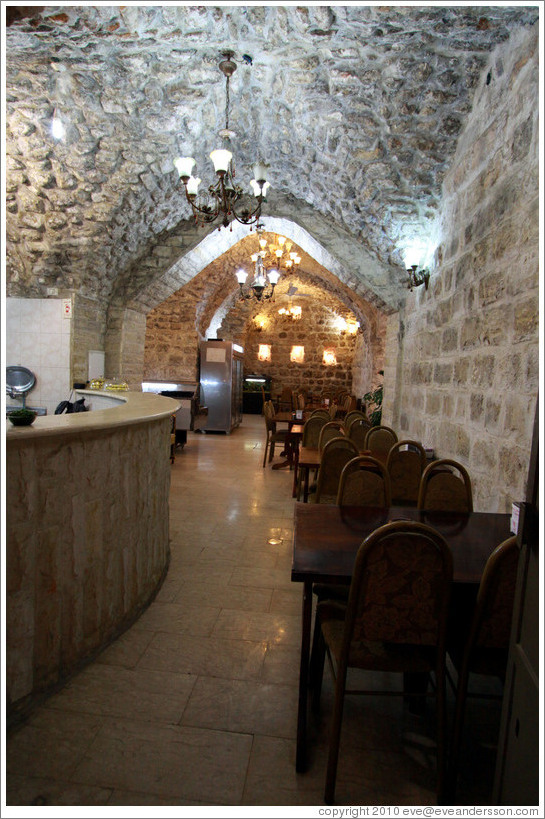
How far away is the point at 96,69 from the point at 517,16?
306 cm

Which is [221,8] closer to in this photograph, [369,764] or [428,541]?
[428,541]

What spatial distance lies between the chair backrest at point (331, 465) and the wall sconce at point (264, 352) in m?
10.6

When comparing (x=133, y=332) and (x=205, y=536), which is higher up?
(x=133, y=332)

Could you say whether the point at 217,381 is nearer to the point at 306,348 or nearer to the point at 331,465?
the point at 306,348

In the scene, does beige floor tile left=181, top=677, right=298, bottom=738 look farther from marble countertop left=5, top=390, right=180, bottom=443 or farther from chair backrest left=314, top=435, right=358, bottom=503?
chair backrest left=314, top=435, right=358, bottom=503

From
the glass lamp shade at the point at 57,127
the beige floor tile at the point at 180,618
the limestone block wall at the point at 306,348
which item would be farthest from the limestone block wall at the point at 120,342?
the limestone block wall at the point at 306,348

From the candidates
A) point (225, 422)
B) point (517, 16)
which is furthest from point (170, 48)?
point (225, 422)

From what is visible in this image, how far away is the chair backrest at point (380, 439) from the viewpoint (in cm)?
409

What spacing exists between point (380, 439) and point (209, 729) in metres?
2.93

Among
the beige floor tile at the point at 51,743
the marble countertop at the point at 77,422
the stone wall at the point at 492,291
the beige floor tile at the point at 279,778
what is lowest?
the beige floor tile at the point at 279,778

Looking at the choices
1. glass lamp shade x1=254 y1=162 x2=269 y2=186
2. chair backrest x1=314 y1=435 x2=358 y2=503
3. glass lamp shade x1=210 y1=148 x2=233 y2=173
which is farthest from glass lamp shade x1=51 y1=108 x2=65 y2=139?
chair backrest x1=314 y1=435 x2=358 y2=503

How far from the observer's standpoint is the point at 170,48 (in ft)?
11.0

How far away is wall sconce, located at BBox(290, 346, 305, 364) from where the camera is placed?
13.3 meters

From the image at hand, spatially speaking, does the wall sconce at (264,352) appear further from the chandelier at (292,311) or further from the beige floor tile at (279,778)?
the beige floor tile at (279,778)
